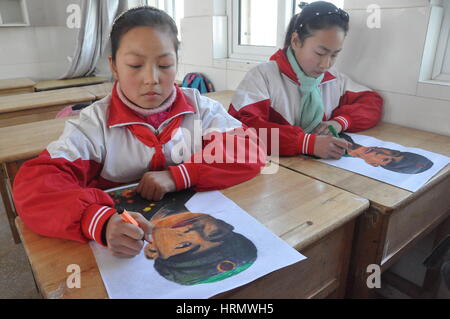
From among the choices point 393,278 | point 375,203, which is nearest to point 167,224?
point 375,203

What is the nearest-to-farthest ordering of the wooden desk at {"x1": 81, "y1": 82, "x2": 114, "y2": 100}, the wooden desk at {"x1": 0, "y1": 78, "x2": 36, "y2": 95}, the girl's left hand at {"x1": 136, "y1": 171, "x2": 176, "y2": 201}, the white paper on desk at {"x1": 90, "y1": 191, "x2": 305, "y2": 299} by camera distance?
the white paper on desk at {"x1": 90, "y1": 191, "x2": 305, "y2": 299} → the girl's left hand at {"x1": 136, "y1": 171, "x2": 176, "y2": 201} → the wooden desk at {"x1": 81, "y1": 82, "x2": 114, "y2": 100} → the wooden desk at {"x1": 0, "y1": 78, "x2": 36, "y2": 95}

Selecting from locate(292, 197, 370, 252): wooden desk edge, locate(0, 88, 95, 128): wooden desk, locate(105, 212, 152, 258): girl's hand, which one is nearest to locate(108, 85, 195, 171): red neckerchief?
locate(105, 212, 152, 258): girl's hand

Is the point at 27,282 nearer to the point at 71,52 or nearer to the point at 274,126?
the point at 274,126

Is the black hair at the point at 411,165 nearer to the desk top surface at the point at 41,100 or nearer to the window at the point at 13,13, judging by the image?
the desk top surface at the point at 41,100

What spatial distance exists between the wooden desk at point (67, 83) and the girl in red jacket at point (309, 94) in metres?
2.36

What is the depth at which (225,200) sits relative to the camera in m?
0.82

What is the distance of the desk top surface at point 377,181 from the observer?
2.76 feet

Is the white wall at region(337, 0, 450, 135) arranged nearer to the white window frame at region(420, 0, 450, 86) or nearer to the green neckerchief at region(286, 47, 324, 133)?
the white window frame at region(420, 0, 450, 86)

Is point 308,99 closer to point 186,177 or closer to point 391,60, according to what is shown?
point 391,60

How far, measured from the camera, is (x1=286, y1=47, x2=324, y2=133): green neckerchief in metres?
1.27

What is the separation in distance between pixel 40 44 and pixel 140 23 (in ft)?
10.5

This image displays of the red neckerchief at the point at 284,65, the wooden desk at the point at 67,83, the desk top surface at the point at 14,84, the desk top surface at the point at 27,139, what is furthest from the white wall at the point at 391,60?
the desk top surface at the point at 14,84

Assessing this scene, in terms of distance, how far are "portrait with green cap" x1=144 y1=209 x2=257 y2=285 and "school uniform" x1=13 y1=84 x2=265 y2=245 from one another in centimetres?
11

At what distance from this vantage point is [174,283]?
56cm
